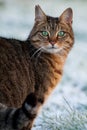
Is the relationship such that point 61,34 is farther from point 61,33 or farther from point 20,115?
point 20,115

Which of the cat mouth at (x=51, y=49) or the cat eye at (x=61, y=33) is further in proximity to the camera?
the cat eye at (x=61, y=33)

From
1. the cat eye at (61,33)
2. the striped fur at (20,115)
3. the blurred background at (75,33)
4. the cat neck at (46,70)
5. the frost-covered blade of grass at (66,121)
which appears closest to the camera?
the striped fur at (20,115)

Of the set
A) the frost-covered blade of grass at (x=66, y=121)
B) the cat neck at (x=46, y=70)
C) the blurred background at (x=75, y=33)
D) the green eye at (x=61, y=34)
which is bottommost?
the blurred background at (x=75, y=33)

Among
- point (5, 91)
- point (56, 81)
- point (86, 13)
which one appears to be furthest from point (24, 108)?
point (86, 13)

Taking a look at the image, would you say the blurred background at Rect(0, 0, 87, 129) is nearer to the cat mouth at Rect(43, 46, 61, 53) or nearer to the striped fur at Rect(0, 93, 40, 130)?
the cat mouth at Rect(43, 46, 61, 53)

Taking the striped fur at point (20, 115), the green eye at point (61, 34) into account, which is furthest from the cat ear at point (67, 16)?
the striped fur at point (20, 115)

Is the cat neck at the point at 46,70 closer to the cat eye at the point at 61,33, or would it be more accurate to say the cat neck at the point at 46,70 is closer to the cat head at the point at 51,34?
the cat head at the point at 51,34

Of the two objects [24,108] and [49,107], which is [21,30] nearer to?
[49,107]
